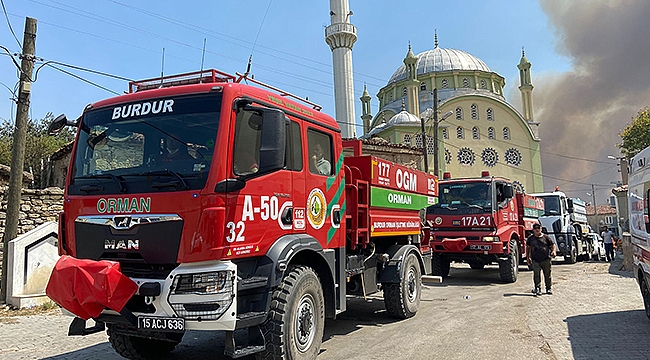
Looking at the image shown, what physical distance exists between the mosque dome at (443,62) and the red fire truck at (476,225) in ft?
175

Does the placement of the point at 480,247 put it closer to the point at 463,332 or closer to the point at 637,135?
the point at 463,332

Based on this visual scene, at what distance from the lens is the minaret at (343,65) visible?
1676 inches

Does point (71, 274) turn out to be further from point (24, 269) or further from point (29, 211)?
point (29, 211)

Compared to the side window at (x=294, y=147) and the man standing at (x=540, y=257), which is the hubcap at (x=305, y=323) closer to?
the side window at (x=294, y=147)

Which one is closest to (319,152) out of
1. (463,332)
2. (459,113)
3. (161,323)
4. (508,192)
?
(161,323)

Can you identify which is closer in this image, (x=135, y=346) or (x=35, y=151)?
(x=135, y=346)

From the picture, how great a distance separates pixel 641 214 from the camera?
21.8ft

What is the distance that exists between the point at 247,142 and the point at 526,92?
225 feet

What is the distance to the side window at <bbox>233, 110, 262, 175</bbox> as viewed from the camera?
4562mm

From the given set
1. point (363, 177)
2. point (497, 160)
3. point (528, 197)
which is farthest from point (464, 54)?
point (363, 177)

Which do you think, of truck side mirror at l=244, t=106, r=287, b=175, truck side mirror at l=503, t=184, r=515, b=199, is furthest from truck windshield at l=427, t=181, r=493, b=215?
Answer: truck side mirror at l=244, t=106, r=287, b=175

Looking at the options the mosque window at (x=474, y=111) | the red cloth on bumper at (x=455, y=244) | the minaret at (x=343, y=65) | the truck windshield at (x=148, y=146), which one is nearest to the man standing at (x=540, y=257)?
the red cloth on bumper at (x=455, y=244)

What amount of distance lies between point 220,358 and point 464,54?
227 ft

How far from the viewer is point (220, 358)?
596 cm
